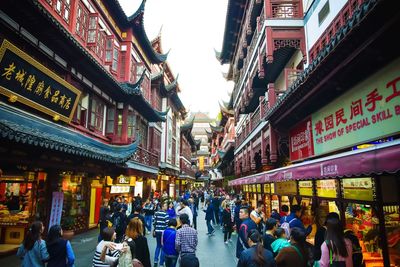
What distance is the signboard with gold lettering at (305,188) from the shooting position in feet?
30.5

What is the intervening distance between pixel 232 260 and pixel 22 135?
7190mm

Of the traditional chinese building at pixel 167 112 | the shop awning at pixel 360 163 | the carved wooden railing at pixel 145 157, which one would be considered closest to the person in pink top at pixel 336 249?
the shop awning at pixel 360 163

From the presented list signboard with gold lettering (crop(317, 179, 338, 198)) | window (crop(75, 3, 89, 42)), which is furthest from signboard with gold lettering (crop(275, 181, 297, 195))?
window (crop(75, 3, 89, 42))

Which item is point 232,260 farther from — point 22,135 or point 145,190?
point 145,190

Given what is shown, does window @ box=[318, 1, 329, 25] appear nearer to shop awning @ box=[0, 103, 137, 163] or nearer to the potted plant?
shop awning @ box=[0, 103, 137, 163]

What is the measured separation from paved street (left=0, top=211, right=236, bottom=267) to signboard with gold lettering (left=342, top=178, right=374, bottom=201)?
13.8 feet

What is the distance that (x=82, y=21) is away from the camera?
13445mm

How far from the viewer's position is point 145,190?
24.0m

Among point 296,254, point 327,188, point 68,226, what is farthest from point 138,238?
point 68,226

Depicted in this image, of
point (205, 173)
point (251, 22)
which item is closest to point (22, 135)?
point (251, 22)

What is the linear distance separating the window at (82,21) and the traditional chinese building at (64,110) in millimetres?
47

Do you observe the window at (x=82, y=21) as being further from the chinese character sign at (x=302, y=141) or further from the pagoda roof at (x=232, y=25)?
the pagoda roof at (x=232, y=25)

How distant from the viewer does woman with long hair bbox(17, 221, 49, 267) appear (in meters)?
4.85

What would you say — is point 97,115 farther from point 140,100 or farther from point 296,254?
point 296,254
